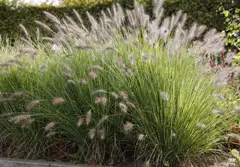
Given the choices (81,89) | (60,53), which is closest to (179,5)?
(60,53)

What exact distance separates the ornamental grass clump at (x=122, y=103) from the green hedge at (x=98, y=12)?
3676mm

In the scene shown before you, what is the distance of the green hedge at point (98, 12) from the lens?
7.36 metres

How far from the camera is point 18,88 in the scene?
150 inches

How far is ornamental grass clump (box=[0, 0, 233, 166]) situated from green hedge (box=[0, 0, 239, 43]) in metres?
3.68

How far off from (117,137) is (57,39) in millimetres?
1026

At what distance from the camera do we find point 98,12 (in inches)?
324

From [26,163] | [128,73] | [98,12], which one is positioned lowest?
[98,12]

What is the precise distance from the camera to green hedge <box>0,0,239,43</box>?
736 centimetres

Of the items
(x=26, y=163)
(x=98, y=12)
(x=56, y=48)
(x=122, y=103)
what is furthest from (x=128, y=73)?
(x=98, y=12)

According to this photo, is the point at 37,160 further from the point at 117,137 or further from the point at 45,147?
the point at 117,137

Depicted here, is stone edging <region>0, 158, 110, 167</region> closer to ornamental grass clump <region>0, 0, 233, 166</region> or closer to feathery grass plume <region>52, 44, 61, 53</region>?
ornamental grass clump <region>0, 0, 233, 166</region>

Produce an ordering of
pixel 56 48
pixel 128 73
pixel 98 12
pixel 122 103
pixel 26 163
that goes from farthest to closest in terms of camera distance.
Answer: pixel 98 12, pixel 56 48, pixel 26 163, pixel 128 73, pixel 122 103

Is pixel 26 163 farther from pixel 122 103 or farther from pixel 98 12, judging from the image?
pixel 98 12

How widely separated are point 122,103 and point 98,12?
5609 mm
